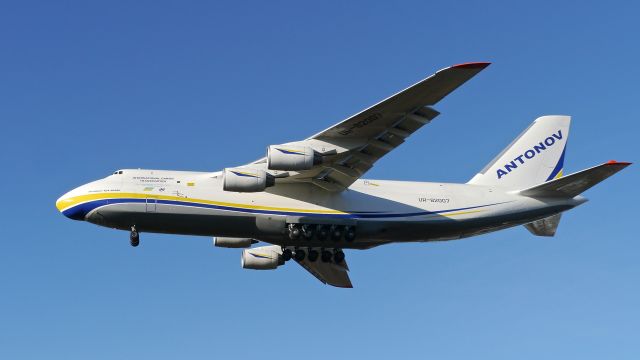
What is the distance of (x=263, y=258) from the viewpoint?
25984 millimetres

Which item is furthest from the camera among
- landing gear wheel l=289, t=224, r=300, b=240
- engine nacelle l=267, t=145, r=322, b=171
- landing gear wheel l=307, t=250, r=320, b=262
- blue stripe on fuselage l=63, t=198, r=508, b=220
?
landing gear wheel l=307, t=250, r=320, b=262

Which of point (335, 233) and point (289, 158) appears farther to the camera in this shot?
point (335, 233)

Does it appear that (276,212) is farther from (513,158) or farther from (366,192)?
(513,158)

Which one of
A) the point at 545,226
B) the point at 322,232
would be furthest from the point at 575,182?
the point at 322,232

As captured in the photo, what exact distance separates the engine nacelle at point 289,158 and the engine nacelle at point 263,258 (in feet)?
19.5

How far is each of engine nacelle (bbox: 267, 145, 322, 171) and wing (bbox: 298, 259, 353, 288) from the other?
5.95 meters

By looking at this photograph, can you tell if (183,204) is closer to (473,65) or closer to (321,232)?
(321,232)

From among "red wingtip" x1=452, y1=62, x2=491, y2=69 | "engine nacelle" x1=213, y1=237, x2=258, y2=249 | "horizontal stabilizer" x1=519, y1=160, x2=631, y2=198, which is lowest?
"engine nacelle" x1=213, y1=237, x2=258, y2=249

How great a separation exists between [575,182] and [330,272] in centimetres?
735

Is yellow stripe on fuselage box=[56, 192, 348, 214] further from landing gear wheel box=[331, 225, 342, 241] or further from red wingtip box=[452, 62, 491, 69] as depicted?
red wingtip box=[452, 62, 491, 69]

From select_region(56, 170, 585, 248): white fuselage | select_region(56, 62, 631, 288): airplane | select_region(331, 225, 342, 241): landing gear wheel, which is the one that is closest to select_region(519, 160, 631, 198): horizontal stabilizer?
select_region(56, 62, 631, 288): airplane

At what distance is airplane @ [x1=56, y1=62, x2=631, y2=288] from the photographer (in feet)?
68.3

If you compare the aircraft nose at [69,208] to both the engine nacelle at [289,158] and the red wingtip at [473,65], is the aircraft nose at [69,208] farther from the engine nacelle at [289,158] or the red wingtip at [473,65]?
the red wingtip at [473,65]

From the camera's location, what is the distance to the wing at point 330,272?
85.2 ft
